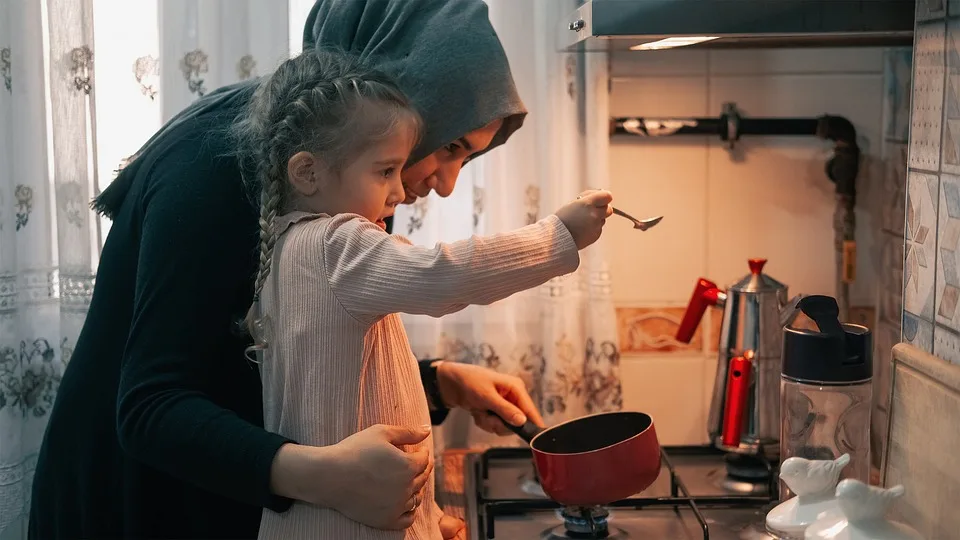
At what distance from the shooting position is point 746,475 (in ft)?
4.68

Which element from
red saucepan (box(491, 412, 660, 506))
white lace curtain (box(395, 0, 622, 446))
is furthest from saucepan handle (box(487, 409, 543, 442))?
white lace curtain (box(395, 0, 622, 446))

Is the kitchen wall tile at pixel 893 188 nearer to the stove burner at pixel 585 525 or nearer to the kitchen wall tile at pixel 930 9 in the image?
the kitchen wall tile at pixel 930 9

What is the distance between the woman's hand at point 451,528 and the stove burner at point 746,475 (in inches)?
14.6

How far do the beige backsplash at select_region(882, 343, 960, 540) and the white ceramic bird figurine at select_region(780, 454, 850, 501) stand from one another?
100 millimetres

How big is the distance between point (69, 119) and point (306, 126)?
2.16 ft

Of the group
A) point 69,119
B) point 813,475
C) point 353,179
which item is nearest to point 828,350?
point 813,475

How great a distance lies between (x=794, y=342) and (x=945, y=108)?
265mm

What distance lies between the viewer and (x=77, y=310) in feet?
5.17

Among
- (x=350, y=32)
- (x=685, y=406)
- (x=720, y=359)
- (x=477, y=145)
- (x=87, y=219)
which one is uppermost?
(x=350, y=32)

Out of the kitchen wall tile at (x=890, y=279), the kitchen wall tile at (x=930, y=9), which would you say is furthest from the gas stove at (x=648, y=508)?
the kitchen wall tile at (x=930, y=9)

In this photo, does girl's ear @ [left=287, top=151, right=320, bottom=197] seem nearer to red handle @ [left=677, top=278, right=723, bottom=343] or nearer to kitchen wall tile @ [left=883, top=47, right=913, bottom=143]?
red handle @ [left=677, top=278, right=723, bottom=343]

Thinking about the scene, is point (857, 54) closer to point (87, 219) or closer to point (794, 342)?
point (794, 342)

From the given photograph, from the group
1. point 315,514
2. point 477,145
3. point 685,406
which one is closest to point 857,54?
point 685,406

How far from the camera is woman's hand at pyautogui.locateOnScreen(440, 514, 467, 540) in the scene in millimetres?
1228
